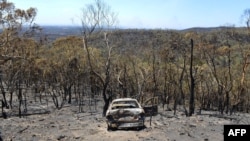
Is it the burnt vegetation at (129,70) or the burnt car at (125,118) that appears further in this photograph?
the burnt vegetation at (129,70)

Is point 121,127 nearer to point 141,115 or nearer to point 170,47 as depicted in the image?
point 141,115

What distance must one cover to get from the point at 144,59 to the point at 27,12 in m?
22.6

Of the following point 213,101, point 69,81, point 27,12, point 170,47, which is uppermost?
point 27,12

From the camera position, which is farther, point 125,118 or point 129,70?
point 129,70

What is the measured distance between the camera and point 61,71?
47500 mm

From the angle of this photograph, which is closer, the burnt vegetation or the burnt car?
the burnt car

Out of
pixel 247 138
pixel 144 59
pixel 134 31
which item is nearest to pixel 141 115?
pixel 247 138

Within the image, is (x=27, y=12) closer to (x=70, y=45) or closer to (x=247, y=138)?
(x=70, y=45)

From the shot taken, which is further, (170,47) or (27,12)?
(170,47)

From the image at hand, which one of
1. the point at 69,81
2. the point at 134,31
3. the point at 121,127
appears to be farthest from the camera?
the point at 134,31

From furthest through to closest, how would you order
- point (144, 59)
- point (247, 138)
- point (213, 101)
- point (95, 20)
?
point (144, 59), point (213, 101), point (95, 20), point (247, 138)

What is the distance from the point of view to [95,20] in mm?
29859

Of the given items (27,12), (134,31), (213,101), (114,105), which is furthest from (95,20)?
(134,31)

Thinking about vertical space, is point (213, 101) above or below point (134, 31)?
below
